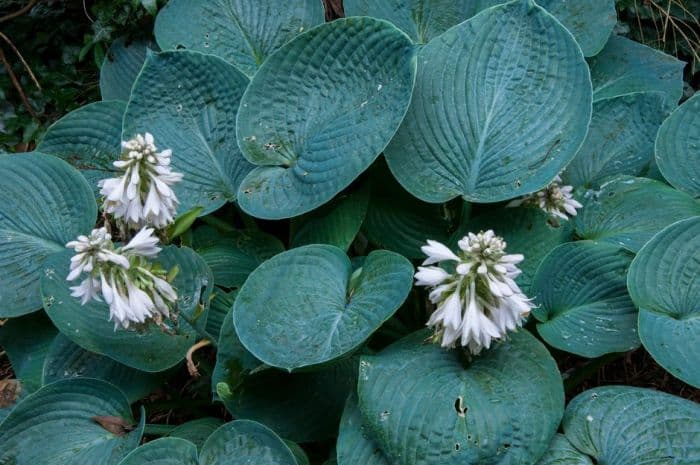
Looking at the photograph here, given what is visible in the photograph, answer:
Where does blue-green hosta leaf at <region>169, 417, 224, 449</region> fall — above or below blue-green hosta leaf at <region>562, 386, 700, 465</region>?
below

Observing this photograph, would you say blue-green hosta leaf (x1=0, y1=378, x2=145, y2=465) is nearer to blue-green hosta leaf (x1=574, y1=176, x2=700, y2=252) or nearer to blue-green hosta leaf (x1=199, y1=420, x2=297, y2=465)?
blue-green hosta leaf (x1=199, y1=420, x2=297, y2=465)

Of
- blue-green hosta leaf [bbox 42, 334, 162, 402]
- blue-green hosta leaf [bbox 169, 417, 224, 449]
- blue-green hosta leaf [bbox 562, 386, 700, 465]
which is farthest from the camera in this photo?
blue-green hosta leaf [bbox 42, 334, 162, 402]

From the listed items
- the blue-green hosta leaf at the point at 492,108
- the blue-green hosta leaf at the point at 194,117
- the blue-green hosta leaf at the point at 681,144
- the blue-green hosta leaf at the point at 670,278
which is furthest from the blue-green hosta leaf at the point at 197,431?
the blue-green hosta leaf at the point at 681,144

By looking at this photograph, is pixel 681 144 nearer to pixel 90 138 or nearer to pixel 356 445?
pixel 356 445

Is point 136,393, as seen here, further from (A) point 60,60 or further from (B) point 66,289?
(A) point 60,60

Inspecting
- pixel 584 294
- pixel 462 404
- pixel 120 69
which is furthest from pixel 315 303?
pixel 120 69

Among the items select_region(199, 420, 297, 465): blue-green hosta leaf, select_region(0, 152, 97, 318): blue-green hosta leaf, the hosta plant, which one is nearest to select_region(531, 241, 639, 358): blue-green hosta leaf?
the hosta plant

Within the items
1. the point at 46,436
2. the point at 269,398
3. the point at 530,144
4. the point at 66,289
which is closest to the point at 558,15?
the point at 530,144
